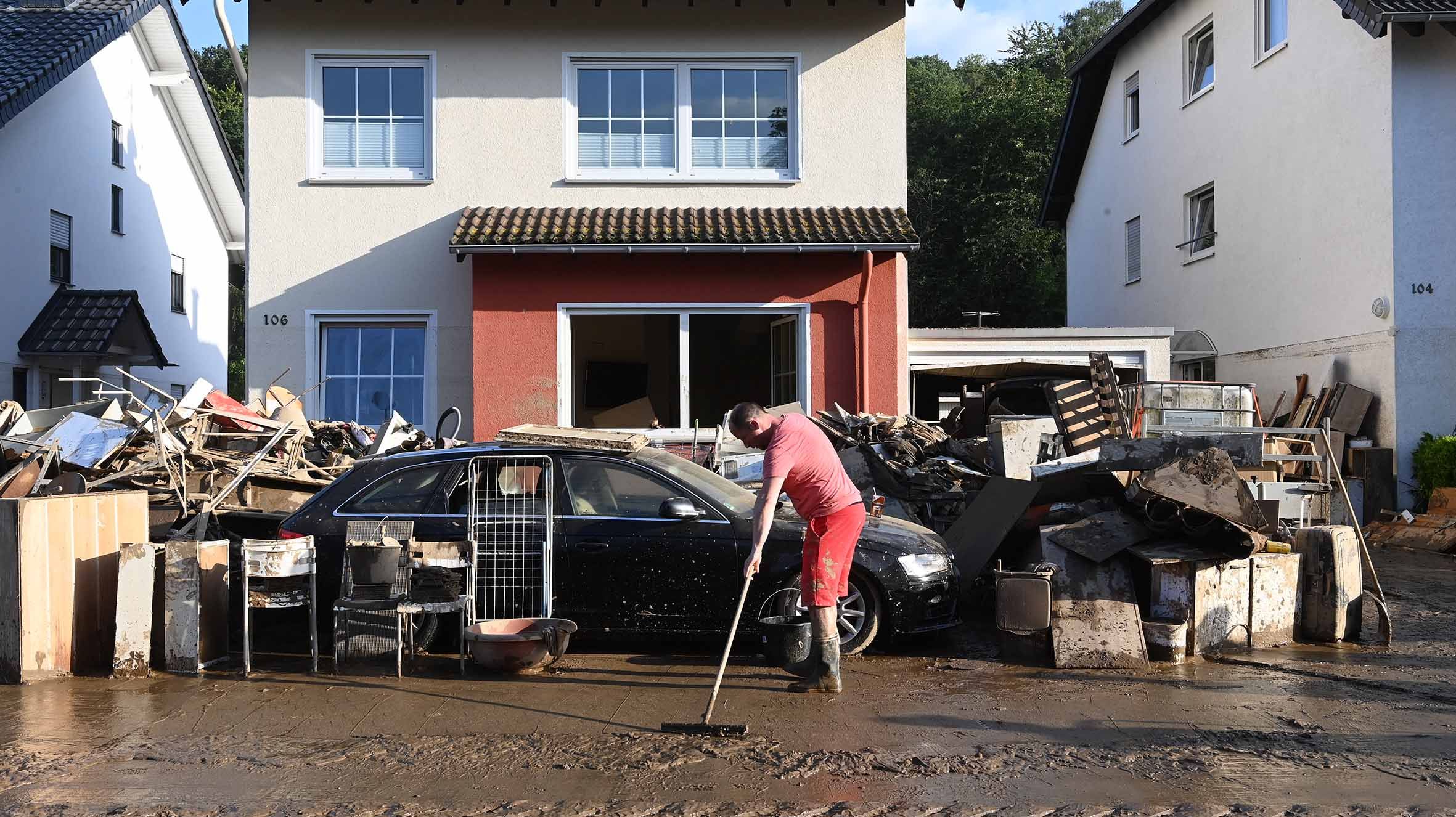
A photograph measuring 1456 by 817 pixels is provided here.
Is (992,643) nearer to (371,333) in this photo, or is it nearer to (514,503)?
(514,503)

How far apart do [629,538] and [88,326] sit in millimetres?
16134


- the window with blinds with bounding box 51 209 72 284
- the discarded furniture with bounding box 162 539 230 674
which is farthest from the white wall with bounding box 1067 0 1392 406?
the window with blinds with bounding box 51 209 72 284

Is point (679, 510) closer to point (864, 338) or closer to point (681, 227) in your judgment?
point (681, 227)

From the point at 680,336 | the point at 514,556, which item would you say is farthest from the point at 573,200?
the point at 514,556

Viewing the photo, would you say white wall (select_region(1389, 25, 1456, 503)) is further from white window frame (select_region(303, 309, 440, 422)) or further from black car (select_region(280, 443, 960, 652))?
white window frame (select_region(303, 309, 440, 422))

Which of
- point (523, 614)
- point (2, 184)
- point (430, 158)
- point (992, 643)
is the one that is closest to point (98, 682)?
point (523, 614)

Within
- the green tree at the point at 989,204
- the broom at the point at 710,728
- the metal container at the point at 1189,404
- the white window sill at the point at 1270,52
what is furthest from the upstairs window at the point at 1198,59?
the broom at the point at 710,728

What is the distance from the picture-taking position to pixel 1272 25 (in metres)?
19.3

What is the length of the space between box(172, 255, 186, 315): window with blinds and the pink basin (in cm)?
2217

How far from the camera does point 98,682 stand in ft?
24.5

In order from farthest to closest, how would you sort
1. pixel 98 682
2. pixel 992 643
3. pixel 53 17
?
pixel 53 17 < pixel 992 643 < pixel 98 682

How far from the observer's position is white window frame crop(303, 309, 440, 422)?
47.0 feet

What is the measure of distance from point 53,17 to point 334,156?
34.6 ft

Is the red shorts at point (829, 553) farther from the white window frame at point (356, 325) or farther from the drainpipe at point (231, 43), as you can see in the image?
the drainpipe at point (231, 43)
